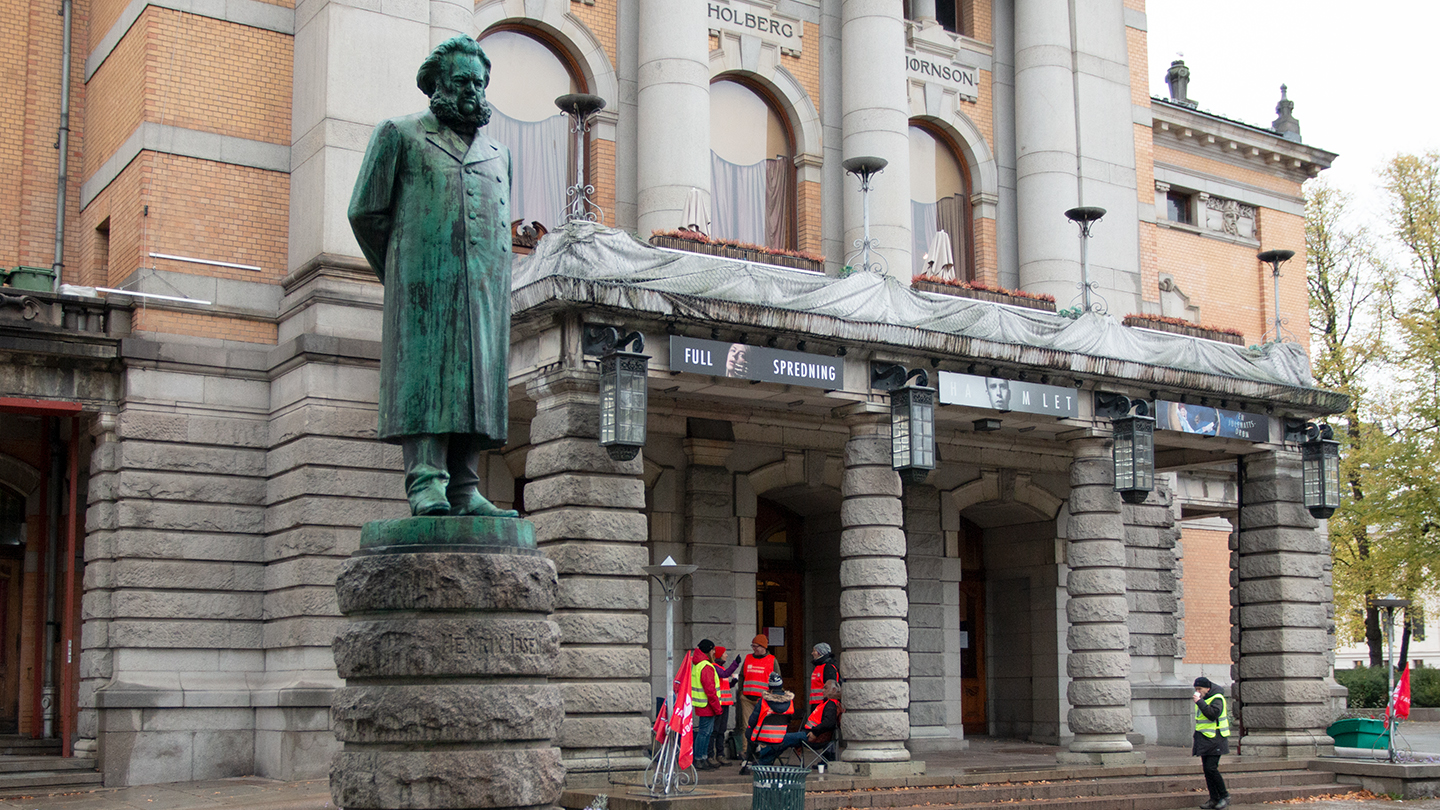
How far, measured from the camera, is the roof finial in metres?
37.4

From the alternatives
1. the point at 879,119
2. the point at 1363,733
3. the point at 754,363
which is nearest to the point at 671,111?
the point at 879,119

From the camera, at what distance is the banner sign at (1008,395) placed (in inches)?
805

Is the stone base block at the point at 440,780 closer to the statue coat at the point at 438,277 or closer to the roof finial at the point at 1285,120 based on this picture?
the statue coat at the point at 438,277

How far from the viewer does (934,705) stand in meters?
25.1

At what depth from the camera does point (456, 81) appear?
811cm

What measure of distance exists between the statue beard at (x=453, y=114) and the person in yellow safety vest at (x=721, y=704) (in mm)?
12257

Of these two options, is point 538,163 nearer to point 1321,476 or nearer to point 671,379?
point 671,379

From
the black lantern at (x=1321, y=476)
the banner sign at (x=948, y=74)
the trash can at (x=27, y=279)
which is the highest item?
the banner sign at (x=948, y=74)

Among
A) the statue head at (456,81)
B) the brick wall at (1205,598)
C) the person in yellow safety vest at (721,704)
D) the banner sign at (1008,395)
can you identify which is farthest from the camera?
the brick wall at (1205,598)

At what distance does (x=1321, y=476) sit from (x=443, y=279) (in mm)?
19859

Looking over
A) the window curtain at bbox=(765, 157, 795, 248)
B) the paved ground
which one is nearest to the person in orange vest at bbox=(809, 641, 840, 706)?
the paved ground

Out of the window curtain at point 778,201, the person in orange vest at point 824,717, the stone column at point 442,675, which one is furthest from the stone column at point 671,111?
the stone column at point 442,675

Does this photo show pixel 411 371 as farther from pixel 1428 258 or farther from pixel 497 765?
pixel 1428 258

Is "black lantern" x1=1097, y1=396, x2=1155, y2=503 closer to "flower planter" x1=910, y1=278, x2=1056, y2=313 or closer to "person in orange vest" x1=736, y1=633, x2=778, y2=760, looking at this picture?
"flower planter" x1=910, y1=278, x2=1056, y2=313
